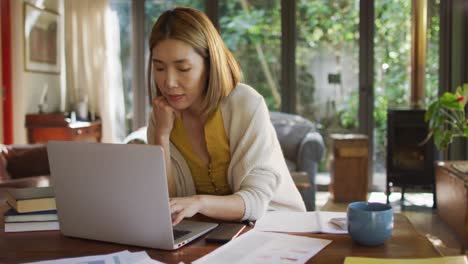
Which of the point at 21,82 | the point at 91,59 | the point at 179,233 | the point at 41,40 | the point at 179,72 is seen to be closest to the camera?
the point at 179,233

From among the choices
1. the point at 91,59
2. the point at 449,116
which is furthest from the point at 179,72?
the point at 91,59

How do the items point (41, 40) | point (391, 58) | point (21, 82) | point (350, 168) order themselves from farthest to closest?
point (391, 58) < point (350, 168) < point (41, 40) < point (21, 82)

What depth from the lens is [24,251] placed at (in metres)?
Answer: 1.15

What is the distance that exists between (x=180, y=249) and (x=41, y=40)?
14.8 feet

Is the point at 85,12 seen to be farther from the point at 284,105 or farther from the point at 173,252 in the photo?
the point at 173,252

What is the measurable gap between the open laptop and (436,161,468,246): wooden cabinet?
287 centimetres

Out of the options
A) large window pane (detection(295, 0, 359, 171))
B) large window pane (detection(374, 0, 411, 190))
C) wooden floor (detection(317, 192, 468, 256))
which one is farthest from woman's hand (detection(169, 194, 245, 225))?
large window pane (detection(295, 0, 359, 171))

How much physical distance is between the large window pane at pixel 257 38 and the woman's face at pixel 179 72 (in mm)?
4578

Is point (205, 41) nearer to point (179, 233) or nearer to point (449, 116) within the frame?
point (179, 233)

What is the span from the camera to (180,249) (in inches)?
44.5

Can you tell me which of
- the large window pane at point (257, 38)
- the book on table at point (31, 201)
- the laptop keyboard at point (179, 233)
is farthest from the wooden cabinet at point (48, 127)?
the laptop keyboard at point (179, 233)

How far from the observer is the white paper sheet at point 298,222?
4.17 ft

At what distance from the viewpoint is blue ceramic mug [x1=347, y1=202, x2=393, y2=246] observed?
112 cm

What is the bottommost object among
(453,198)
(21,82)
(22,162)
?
(453,198)
